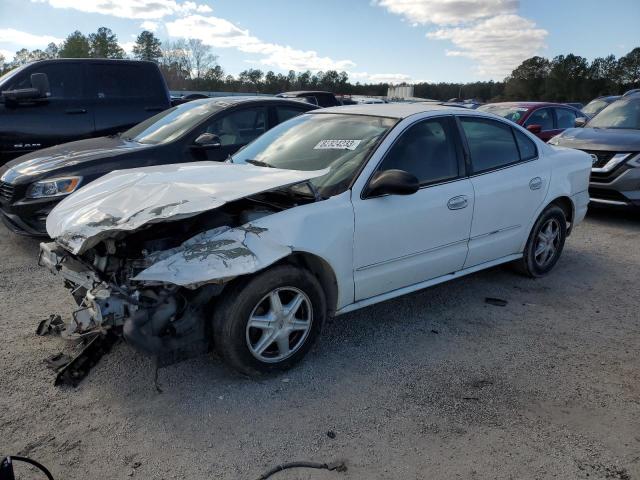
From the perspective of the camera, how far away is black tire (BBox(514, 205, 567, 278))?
4930mm

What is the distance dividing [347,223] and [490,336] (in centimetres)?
149

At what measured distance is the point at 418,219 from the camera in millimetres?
→ 3750

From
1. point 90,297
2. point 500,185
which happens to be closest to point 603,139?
point 500,185

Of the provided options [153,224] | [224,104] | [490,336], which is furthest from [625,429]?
[224,104]

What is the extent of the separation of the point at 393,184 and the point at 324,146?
78cm

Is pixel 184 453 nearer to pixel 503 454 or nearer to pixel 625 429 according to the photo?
pixel 503 454

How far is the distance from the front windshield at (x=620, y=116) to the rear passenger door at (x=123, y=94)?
708 cm

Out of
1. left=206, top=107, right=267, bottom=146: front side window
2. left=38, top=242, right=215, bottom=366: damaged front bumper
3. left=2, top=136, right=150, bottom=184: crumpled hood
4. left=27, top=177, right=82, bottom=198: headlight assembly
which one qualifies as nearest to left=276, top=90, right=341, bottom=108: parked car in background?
left=206, top=107, right=267, bottom=146: front side window

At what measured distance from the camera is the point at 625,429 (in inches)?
112

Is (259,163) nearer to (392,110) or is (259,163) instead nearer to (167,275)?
(392,110)

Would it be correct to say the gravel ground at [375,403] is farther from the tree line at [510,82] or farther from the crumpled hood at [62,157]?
the tree line at [510,82]

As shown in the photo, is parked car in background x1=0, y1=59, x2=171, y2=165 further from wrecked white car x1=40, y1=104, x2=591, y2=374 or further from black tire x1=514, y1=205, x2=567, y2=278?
black tire x1=514, y1=205, x2=567, y2=278

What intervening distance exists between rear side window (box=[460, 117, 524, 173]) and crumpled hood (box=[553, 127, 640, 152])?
3.56 metres

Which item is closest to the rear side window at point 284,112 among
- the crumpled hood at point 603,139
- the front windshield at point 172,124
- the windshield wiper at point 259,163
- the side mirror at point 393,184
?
the front windshield at point 172,124
